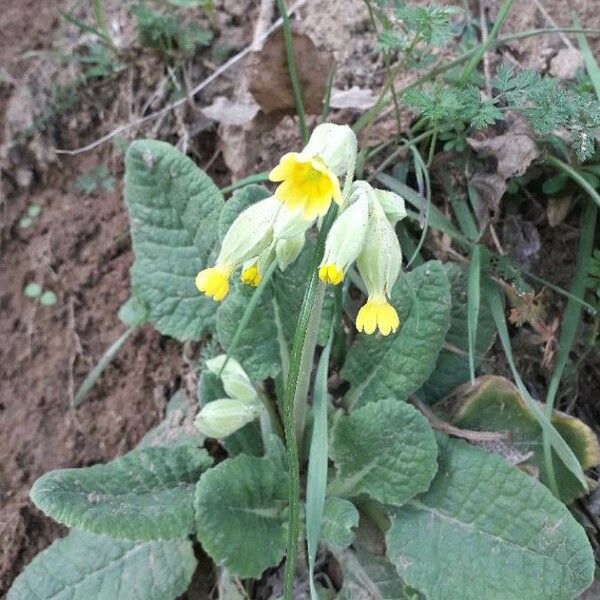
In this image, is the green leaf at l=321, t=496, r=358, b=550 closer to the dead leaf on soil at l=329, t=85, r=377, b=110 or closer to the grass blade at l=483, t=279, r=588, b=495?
the grass blade at l=483, t=279, r=588, b=495

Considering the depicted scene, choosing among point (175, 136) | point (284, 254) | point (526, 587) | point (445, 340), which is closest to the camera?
point (284, 254)

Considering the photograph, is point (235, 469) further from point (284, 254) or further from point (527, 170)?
point (527, 170)

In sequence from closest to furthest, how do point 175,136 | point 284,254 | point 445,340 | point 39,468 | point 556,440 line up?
point 284,254 < point 556,440 < point 445,340 < point 39,468 < point 175,136

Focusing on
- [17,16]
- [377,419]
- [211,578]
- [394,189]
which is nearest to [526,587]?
[377,419]

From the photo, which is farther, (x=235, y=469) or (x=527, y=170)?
(x=527, y=170)

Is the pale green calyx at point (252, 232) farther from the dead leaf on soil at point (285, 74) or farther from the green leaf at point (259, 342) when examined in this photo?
the dead leaf on soil at point (285, 74)

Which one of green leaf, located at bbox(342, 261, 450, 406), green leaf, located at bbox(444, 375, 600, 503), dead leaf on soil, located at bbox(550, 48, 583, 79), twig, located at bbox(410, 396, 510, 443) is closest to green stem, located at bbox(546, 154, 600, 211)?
dead leaf on soil, located at bbox(550, 48, 583, 79)

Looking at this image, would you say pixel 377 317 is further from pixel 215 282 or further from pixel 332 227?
pixel 215 282

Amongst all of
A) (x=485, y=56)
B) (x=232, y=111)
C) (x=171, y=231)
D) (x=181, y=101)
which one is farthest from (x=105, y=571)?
(x=485, y=56)
